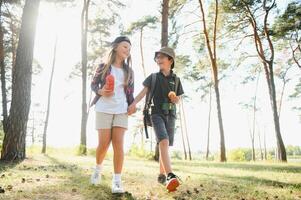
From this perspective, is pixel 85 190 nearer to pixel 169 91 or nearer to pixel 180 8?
pixel 169 91

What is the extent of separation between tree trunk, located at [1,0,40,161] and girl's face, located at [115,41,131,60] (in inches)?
197

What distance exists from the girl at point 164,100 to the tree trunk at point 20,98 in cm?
493

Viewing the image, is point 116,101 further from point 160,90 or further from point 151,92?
point 160,90

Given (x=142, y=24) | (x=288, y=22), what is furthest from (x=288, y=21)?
(x=142, y=24)

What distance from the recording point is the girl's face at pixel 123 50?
5.51 meters

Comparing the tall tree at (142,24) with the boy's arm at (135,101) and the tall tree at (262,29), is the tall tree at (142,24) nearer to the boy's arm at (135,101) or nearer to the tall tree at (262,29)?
the tall tree at (262,29)

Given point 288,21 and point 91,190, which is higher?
point 288,21

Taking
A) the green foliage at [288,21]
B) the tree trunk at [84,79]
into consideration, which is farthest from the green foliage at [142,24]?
the green foliage at [288,21]

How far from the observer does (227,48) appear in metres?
23.8

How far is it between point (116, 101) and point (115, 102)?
0.8 inches

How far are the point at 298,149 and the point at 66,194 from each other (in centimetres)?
9341

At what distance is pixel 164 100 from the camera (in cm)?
584

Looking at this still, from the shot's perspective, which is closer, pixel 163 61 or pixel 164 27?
pixel 163 61

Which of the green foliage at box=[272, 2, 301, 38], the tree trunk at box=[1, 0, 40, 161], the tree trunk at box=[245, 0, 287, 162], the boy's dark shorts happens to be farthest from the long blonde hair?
the green foliage at box=[272, 2, 301, 38]
